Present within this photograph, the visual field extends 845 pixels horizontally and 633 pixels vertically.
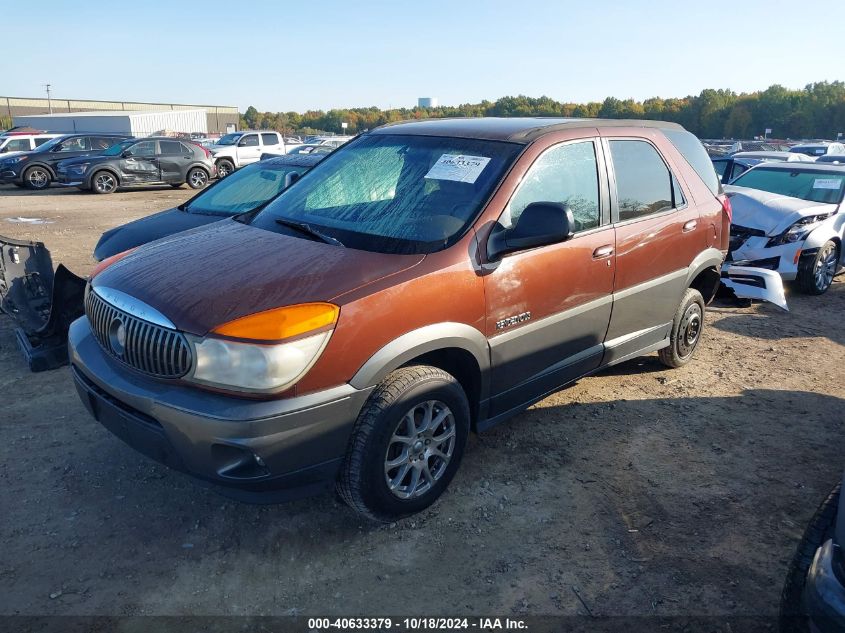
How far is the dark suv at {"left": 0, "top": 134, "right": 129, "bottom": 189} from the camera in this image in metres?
18.0

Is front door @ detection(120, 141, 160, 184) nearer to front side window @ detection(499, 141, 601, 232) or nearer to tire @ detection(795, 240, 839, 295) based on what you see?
tire @ detection(795, 240, 839, 295)

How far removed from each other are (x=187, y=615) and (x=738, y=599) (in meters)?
2.29

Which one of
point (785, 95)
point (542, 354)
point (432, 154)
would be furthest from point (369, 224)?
point (785, 95)

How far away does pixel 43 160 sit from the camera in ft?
60.1

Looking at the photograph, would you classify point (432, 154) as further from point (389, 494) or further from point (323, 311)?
point (389, 494)

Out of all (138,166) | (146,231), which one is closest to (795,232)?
(146,231)

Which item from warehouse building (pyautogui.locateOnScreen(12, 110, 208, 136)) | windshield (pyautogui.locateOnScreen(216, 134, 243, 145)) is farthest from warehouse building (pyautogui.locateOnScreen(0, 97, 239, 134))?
windshield (pyautogui.locateOnScreen(216, 134, 243, 145))

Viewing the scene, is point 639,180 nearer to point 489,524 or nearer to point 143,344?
point 489,524

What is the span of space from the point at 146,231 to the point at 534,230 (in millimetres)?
4410

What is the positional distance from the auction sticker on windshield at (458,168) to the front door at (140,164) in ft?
55.0

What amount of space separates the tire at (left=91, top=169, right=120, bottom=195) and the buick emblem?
16553 mm

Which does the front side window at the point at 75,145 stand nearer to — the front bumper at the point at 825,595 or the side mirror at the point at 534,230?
the side mirror at the point at 534,230

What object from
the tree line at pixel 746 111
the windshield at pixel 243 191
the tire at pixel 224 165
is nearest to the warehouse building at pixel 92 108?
the tree line at pixel 746 111

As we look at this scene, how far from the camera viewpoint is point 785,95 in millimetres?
69000
